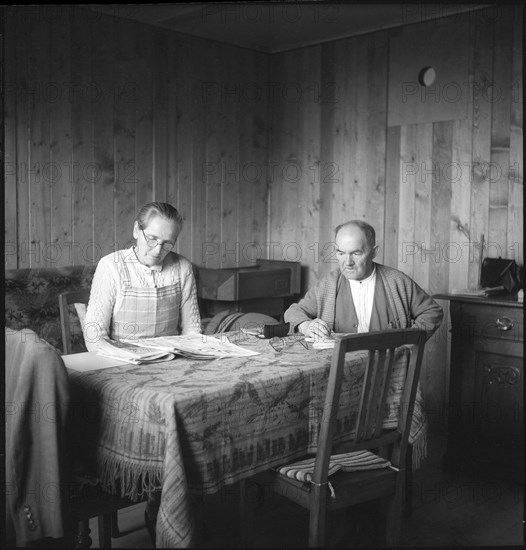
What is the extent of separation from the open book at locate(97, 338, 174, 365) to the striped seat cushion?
0.57 meters

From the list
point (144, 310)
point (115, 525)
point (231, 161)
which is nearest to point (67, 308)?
point (144, 310)

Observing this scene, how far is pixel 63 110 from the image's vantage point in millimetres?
4145

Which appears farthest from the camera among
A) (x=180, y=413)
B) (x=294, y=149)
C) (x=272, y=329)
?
(x=294, y=149)

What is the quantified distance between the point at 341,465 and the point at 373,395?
0.28 metres

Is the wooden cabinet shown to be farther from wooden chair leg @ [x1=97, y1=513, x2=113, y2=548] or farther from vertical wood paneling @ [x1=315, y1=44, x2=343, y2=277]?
wooden chair leg @ [x1=97, y1=513, x2=113, y2=548]

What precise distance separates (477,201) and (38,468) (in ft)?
10.1

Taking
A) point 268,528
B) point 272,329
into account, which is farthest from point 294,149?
point 268,528

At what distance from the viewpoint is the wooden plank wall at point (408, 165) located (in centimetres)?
400

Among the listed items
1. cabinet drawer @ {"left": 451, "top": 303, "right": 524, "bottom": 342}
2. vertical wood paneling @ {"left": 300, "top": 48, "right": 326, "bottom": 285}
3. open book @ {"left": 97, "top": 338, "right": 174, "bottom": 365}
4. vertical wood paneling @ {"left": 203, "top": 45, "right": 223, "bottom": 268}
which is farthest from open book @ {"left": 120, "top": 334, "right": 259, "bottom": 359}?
vertical wood paneling @ {"left": 300, "top": 48, "right": 326, "bottom": 285}

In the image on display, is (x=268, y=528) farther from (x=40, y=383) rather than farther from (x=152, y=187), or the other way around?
(x=152, y=187)

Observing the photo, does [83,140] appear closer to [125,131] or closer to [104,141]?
[104,141]

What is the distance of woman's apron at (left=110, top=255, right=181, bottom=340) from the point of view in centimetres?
299

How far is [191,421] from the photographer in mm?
1973

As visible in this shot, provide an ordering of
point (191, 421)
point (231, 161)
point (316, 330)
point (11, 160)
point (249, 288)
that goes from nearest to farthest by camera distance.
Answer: point (191, 421)
point (316, 330)
point (11, 160)
point (249, 288)
point (231, 161)
